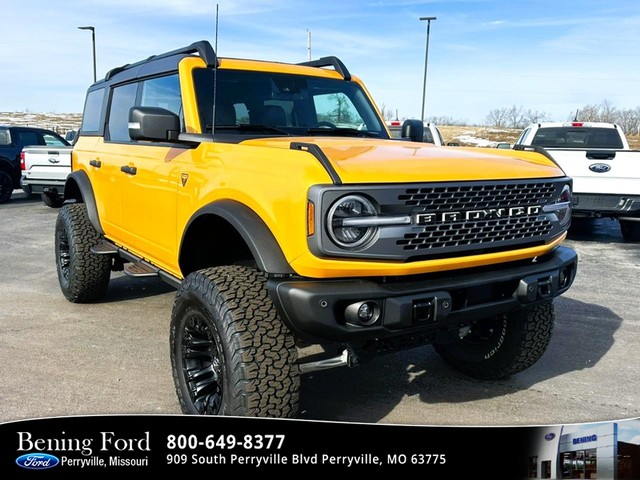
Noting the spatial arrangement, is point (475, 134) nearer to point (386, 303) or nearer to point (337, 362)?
point (337, 362)

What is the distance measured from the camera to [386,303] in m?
2.66

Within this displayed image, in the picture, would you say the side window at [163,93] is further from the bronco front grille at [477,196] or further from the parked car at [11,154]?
the parked car at [11,154]

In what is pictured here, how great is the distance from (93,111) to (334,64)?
99.4 inches

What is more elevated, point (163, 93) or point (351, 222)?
point (163, 93)

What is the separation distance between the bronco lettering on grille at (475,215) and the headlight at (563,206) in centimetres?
13

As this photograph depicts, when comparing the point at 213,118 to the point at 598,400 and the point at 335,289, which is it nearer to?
the point at 335,289

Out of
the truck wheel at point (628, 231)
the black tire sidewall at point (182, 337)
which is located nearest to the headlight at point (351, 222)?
the black tire sidewall at point (182, 337)

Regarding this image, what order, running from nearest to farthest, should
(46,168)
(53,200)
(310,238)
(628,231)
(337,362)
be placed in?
(310,238)
(337,362)
(628,231)
(46,168)
(53,200)

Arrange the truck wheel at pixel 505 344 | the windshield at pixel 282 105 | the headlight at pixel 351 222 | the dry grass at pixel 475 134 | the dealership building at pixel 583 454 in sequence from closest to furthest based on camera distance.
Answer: the dealership building at pixel 583 454
the headlight at pixel 351 222
the truck wheel at pixel 505 344
the windshield at pixel 282 105
the dry grass at pixel 475 134

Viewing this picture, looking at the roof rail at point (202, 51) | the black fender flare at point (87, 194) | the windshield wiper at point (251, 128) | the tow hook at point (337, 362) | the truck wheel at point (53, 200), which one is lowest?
the truck wheel at point (53, 200)

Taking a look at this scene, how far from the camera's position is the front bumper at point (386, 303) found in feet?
8.61

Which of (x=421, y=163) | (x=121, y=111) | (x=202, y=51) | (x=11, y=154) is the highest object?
(x=202, y=51)

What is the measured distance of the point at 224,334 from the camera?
2832mm

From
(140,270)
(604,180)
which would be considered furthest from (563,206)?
(604,180)
